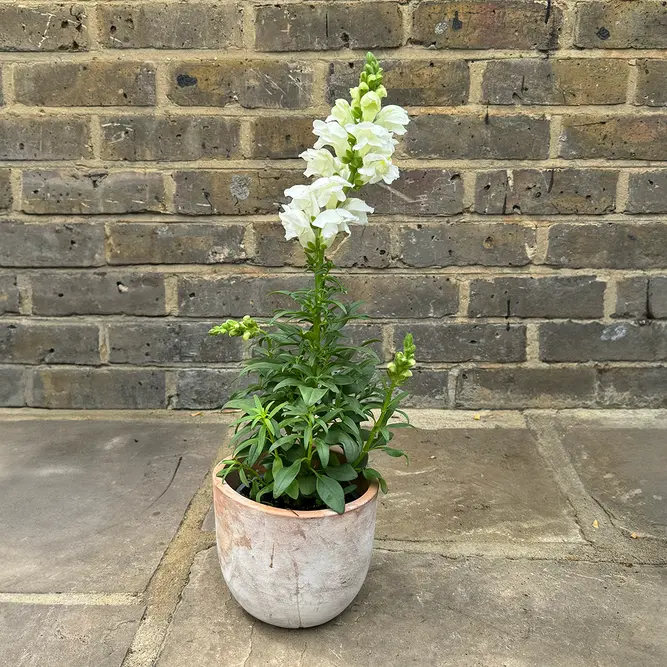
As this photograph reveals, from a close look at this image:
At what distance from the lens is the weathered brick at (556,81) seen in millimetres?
2182

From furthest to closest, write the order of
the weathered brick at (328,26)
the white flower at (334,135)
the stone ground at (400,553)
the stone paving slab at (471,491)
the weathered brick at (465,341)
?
the weathered brick at (465,341) → the weathered brick at (328,26) → the stone paving slab at (471,491) → the stone ground at (400,553) → the white flower at (334,135)

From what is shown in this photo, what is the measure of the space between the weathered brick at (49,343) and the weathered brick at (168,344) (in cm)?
8

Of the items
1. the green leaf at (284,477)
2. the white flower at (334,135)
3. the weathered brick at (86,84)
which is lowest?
the green leaf at (284,477)

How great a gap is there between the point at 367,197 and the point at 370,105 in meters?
1.07

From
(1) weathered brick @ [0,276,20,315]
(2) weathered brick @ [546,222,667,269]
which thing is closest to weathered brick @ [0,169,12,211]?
(1) weathered brick @ [0,276,20,315]

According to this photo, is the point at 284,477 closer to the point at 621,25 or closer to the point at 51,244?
the point at 51,244

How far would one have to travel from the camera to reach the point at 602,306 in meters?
2.35

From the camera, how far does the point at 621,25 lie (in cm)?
216

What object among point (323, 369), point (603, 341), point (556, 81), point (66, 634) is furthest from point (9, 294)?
point (603, 341)

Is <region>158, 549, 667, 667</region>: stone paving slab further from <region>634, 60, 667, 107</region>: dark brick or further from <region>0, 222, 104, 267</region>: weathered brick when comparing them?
<region>634, 60, 667, 107</region>: dark brick

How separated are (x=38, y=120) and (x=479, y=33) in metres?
1.51

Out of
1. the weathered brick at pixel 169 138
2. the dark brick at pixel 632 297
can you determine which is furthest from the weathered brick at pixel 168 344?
the dark brick at pixel 632 297

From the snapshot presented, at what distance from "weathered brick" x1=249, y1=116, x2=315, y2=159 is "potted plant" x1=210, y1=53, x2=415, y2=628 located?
0.97 m

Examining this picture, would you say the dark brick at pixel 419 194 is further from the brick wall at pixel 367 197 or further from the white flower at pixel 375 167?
the white flower at pixel 375 167
